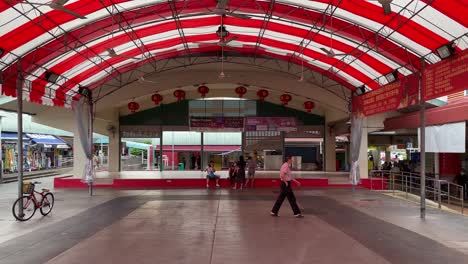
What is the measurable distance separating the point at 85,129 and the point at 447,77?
12.3m

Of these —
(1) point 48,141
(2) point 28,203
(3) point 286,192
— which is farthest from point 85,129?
(1) point 48,141

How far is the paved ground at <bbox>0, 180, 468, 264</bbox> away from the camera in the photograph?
7.19 metres

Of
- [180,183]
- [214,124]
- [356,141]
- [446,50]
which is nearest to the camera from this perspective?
[446,50]

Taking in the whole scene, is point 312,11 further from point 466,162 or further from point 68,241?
point 466,162

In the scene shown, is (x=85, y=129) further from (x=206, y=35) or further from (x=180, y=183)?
(x=206, y=35)

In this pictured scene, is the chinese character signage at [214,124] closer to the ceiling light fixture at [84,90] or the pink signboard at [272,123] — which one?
the pink signboard at [272,123]

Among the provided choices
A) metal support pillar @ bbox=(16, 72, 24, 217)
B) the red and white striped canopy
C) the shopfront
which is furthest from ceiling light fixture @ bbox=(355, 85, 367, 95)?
the shopfront

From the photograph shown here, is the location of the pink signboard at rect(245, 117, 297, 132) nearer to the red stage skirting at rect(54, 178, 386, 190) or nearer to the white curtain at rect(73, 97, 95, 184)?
the red stage skirting at rect(54, 178, 386, 190)

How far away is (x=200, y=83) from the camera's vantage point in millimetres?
22891

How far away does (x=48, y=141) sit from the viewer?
34188mm

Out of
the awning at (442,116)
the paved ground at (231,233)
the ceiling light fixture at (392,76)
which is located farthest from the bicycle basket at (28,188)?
the awning at (442,116)

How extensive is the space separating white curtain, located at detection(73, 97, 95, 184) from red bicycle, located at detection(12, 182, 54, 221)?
4.83 m

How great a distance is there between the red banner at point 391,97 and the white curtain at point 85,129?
33.5 feet

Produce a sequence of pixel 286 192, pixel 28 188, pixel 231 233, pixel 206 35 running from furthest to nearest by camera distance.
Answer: pixel 206 35 < pixel 28 188 < pixel 286 192 < pixel 231 233
